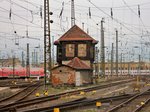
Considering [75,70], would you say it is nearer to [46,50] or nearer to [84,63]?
[84,63]

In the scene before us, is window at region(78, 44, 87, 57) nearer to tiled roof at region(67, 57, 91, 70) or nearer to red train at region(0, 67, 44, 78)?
tiled roof at region(67, 57, 91, 70)

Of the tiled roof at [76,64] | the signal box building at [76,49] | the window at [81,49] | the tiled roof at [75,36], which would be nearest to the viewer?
the tiled roof at [76,64]

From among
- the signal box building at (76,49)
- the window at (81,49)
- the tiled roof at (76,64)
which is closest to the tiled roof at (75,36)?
the signal box building at (76,49)

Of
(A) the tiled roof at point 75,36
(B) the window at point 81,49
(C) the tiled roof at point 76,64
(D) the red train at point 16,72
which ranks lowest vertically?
(D) the red train at point 16,72

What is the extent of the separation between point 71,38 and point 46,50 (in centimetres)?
2185

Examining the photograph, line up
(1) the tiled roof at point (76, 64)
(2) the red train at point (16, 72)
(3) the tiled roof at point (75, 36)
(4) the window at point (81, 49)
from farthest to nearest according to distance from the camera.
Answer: (2) the red train at point (16, 72), (4) the window at point (81, 49), (3) the tiled roof at point (75, 36), (1) the tiled roof at point (76, 64)

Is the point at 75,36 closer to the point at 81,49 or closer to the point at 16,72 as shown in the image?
the point at 81,49

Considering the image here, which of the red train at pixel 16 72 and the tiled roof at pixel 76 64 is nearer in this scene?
the tiled roof at pixel 76 64

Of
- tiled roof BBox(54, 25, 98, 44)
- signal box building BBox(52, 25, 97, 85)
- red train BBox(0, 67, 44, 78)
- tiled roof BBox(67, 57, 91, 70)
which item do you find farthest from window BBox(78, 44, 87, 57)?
red train BBox(0, 67, 44, 78)

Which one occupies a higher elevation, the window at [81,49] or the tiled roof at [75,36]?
the tiled roof at [75,36]

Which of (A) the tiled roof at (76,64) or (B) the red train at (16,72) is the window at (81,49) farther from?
(B) the red train at (16,72)

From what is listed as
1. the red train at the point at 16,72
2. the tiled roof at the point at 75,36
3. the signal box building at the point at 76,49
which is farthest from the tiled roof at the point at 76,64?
the red train at the point at 16,72

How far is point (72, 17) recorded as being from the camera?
4619 cm

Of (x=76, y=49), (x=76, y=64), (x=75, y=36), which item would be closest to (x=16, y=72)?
(x=75, y=36)
